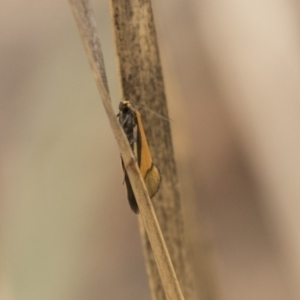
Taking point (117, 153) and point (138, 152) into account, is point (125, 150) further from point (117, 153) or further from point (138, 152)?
point (117, 153)

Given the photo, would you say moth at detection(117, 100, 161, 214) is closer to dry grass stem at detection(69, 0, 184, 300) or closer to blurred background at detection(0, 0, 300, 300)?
dry grass stem at detection(69, 0, 184, 300)

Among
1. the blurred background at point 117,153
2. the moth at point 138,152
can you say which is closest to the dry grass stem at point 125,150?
the moth at point 138,152

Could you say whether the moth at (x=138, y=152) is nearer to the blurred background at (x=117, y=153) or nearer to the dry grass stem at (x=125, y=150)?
the dry grass stem at (x=125, y=150)

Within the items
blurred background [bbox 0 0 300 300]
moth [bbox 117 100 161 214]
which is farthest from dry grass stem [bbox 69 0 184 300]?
blurred background [bbox 0 0 300 300]

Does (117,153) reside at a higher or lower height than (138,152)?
higher

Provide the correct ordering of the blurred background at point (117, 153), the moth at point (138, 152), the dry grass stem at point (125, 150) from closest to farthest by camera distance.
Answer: the dry grass stem at point (125, 150) → the moth at point (138, 152) → the blurred background at point (117, 153)

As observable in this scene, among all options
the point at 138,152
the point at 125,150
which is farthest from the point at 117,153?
the point at 125,150
